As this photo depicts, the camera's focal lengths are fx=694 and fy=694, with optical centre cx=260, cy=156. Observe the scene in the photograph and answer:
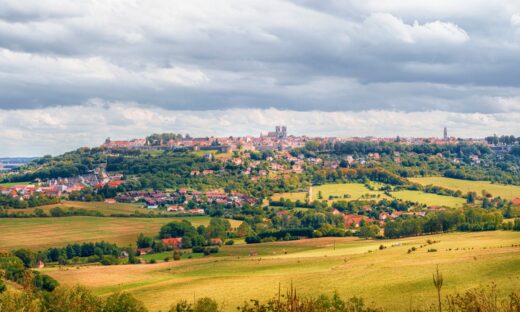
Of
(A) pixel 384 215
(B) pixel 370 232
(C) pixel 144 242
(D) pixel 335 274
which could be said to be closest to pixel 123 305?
(D) pixel 335 274

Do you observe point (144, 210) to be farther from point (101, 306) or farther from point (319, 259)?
point (101, 306)

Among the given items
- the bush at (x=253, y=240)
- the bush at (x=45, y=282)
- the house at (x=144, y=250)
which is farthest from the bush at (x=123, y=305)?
the bush at (x=253, y=240)

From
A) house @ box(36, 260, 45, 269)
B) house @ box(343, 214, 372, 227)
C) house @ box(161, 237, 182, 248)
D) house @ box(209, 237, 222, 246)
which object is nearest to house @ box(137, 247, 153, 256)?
house @ box(161, 237, 182, 248)

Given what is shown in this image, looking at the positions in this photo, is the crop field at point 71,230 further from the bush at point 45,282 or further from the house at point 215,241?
the bush at point 45,282

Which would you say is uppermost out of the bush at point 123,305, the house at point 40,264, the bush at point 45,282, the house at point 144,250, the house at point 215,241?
the bush at point 123,305

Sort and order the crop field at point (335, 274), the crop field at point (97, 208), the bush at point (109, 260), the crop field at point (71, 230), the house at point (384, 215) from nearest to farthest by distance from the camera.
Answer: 1. the crop field at point (335, 274)
2. the bush at point (109, 260)
3. the crop field at point (71, 230)
4. the crop field at point (97, 208)
5. the house at point (384, 215)

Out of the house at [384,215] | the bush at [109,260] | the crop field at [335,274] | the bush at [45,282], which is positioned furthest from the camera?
the house at [384,215]

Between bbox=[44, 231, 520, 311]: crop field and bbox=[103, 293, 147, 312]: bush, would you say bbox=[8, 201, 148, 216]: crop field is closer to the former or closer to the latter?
bbox=[44, 231, 520, 311]: crop field
